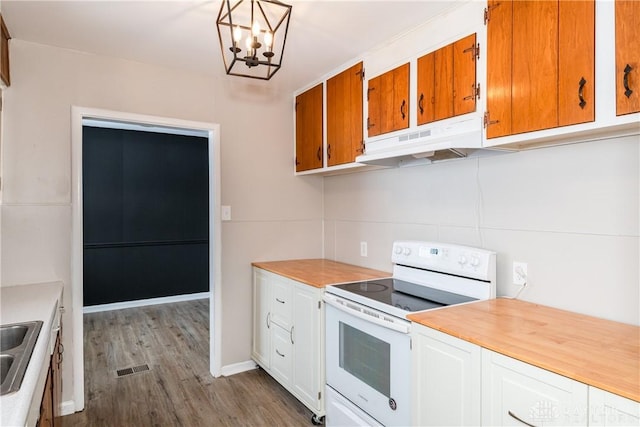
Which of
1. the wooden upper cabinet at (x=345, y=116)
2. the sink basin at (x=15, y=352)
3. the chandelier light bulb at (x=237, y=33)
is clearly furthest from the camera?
the wooden upper cabinet at (x=345, y=116)

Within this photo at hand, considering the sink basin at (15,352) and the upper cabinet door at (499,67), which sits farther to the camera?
the upper cabinet door at (499,67)

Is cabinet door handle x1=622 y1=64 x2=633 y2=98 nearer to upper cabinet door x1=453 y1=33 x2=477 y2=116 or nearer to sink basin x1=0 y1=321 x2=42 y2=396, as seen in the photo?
upper cabinet door x1=453 y1=33 x2=477 y2=116

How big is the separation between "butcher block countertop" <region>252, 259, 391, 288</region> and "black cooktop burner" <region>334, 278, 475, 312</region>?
15cm

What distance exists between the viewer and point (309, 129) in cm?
320

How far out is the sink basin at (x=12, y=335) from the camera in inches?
59.1

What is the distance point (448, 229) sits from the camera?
2299 millimetres

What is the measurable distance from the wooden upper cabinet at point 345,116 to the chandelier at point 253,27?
0.50 meters

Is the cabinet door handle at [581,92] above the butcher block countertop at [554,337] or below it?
above

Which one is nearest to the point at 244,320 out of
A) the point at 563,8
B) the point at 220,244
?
the point at 220,244

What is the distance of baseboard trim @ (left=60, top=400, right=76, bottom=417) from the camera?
2.50 metres

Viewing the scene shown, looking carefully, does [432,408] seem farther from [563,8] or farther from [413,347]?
[563,8]

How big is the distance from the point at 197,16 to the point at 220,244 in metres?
1.68

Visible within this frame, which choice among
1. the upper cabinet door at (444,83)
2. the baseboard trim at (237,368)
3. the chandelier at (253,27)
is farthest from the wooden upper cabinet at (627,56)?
the baseboard trim at (237,368)

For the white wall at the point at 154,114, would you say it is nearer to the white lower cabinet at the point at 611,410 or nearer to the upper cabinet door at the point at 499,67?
the upper cabinet door at the point at 499,67
